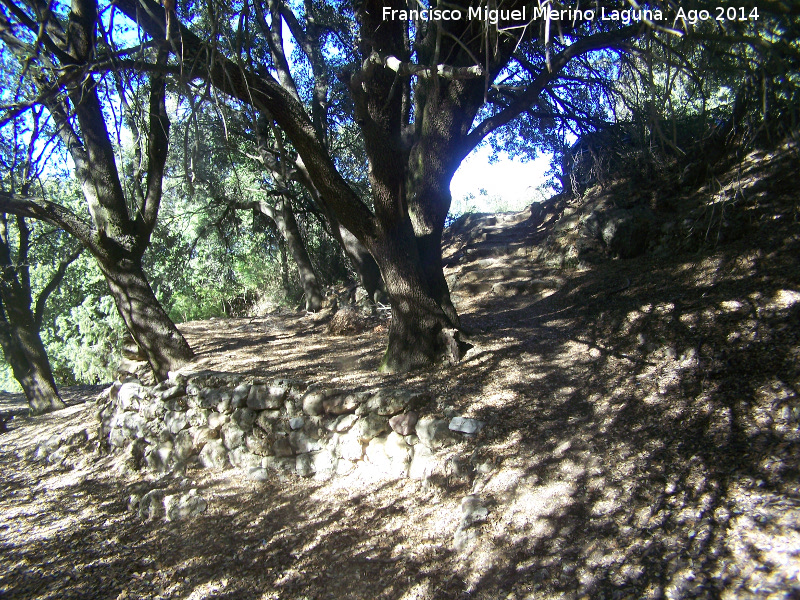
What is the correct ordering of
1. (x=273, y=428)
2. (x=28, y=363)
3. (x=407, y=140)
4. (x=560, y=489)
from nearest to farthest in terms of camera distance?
1. (x=560, y=489)
2. (x=273, y=428)
3. (x=407, y=140)
4. (x=28, y=363)

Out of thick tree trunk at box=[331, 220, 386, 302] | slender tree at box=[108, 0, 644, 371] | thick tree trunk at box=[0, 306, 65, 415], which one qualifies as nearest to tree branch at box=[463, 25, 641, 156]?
slender tree at box=[108, 0, 644, 371]

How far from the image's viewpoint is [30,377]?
25.8 ft

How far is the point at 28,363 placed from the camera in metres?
7.90

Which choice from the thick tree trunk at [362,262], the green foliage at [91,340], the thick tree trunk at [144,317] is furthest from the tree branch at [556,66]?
the green foliage at [91,340]

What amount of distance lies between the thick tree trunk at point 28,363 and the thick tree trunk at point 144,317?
303cm

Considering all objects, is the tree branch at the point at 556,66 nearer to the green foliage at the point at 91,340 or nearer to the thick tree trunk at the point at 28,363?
the green foliage at the point at 91,340

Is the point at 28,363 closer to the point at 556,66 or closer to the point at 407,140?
the point at 407,140

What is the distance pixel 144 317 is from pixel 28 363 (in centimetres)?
339

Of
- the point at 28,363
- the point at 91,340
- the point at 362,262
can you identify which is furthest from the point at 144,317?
the point at 91,340

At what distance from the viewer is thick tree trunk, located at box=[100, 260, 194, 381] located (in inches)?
238

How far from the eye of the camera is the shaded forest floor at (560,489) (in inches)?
101

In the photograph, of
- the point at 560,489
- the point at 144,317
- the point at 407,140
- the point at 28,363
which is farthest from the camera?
the point at 28,363

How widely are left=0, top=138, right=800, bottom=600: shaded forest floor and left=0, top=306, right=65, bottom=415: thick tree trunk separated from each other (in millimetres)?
2565

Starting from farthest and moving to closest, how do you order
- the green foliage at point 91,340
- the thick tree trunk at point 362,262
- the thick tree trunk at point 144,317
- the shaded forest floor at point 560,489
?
the green foliage at point 91,340, the thick tree trunk at point 362,262, the thick tree trunk at point 144,317, the shaded forest floor at point 560,489
